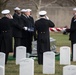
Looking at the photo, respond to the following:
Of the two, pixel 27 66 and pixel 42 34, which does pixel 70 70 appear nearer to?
pixel 27 66

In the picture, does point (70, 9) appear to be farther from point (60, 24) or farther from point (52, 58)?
point (52, 58)

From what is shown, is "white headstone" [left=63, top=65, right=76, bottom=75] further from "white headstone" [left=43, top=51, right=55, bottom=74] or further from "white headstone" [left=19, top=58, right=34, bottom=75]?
"white headstone" [left=43, top=51, right=55, bottom=74]

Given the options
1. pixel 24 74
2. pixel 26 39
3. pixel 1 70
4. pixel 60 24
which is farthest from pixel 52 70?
pixel 60 24

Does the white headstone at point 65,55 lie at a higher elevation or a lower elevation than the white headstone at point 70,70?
lower

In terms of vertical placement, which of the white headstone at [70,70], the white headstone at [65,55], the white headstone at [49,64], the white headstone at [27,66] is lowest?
the white headstone at [65,55]

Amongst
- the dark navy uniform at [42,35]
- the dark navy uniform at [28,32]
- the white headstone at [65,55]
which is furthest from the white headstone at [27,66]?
the dark navy uniform at [28,32]

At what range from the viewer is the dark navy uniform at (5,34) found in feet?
54.6

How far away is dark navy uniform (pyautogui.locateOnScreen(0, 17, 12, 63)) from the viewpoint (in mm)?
16641

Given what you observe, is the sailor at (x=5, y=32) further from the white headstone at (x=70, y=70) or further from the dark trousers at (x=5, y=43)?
the white headstone at (x=70, y=70)

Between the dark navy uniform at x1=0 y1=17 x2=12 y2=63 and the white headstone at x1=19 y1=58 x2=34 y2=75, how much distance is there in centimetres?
395

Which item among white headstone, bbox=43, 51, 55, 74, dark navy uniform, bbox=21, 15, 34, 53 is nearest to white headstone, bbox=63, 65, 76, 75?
white headstone, bbox=43, 51, 55, 74

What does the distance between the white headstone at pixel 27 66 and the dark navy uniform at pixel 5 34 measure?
395 cm

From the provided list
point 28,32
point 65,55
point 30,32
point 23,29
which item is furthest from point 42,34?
point 28,32

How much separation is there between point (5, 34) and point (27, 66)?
13.6 feet
